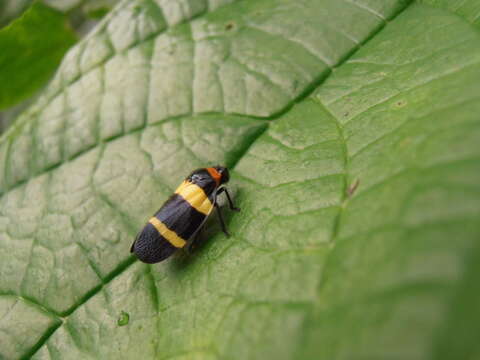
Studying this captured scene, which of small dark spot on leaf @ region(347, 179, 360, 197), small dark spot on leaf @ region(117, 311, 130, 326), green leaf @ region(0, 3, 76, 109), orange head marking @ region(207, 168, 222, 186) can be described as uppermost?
green leaf @ region(0, 3, 76, 109)

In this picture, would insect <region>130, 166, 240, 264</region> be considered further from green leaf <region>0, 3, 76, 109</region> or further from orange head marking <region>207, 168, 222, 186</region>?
green leaf <region>0, 3, 76, 109</region>

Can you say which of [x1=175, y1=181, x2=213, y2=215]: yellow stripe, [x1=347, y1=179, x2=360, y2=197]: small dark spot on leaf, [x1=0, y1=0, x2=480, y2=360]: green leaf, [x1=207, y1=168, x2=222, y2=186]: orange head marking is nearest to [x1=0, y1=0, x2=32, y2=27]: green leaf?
[x1=0, y1=0, x2=480, y2=360]: green leaf

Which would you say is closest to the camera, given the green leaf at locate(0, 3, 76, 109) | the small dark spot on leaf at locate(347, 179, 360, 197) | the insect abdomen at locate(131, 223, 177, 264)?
the small dark spot on leaf at locate(347, 179, 360, 197)

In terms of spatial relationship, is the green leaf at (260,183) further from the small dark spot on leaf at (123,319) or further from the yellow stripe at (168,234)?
the yellow stripe at (168,234)

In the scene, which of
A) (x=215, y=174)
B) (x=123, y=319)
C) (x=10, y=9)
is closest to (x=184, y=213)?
(x=215, y=174)

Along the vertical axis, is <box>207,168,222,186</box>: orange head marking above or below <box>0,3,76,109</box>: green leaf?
below

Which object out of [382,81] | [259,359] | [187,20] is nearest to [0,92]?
[187,20]

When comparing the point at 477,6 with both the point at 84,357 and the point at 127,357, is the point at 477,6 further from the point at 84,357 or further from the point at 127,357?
the point at 84,357
